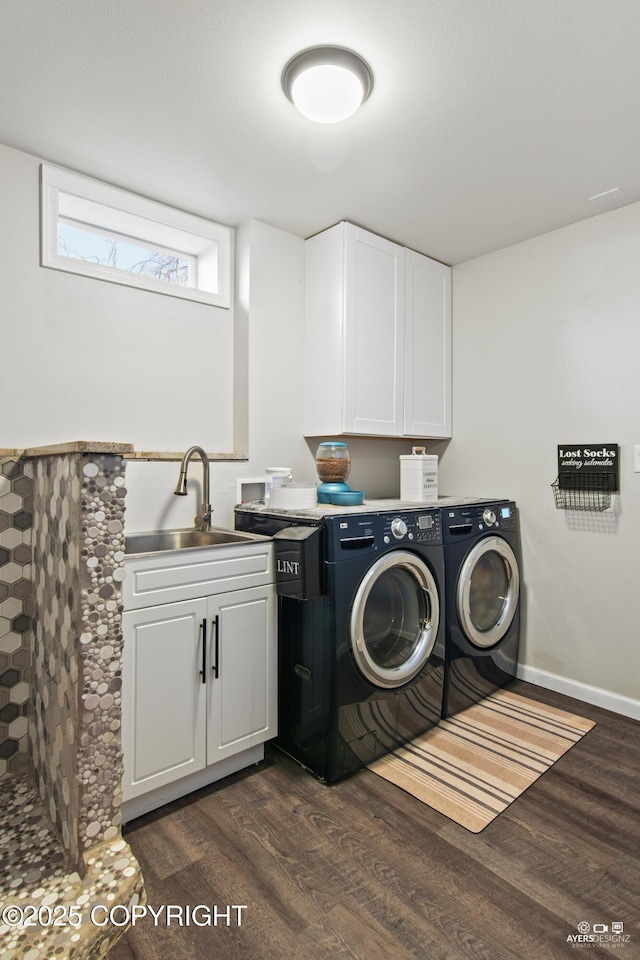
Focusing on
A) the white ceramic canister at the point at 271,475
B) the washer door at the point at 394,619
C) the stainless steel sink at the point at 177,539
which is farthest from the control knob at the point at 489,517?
the stainless steel sink at the point at 177,539

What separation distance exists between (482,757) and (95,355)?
2469 millimetres

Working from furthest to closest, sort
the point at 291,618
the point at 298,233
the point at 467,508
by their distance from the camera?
the point at 298,233
the point at 467,508
the point at 291,618

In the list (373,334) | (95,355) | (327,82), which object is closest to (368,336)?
(373,334)

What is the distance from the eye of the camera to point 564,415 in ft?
9.11

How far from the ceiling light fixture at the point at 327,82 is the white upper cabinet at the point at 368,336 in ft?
3.17

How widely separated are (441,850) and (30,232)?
2.80 meters

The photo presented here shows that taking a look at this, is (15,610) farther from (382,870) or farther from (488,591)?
(488,591)

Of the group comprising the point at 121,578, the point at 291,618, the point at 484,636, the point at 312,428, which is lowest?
the point at 484,636

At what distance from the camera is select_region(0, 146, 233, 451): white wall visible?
2104 mm

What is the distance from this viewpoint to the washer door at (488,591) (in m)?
2.52

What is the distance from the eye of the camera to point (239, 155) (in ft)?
7.08

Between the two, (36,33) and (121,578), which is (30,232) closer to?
(36,33)

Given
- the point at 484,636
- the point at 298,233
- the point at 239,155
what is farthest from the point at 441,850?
the point at 298,233

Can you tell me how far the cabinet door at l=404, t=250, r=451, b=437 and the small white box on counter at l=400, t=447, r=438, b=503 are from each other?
0.37 metres
